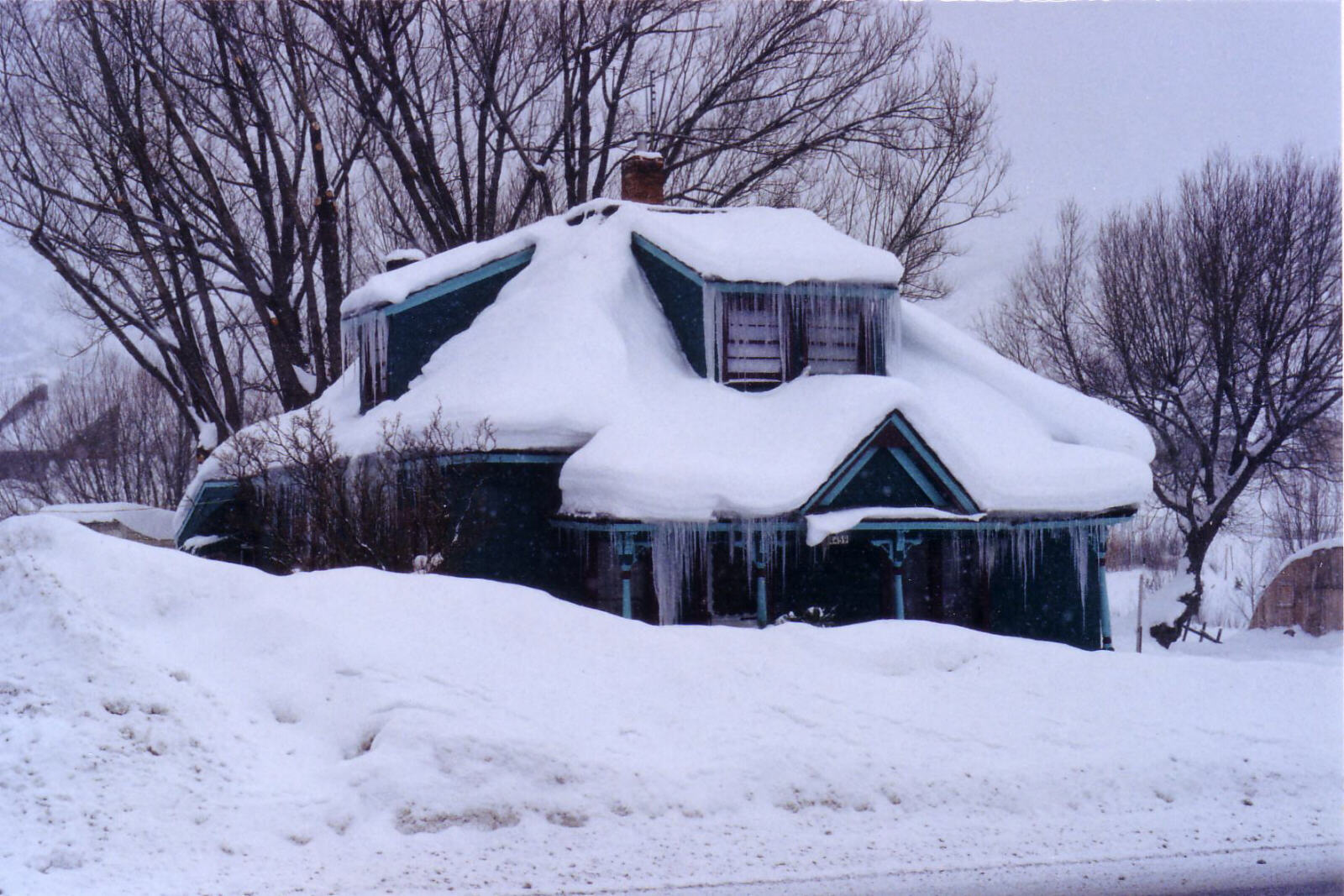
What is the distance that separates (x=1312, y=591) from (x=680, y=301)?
17637 mm

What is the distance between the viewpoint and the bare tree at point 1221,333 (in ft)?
86.3

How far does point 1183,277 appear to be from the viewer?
27.8m

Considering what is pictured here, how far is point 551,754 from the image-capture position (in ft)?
22.9

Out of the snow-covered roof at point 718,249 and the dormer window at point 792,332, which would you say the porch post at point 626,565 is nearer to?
the dormer window at point 792,332

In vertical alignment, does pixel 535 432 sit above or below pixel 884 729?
above

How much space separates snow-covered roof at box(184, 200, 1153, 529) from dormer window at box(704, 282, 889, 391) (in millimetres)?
304

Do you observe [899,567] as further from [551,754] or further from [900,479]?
[551,754]

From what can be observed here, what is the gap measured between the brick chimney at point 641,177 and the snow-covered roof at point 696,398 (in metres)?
1.65

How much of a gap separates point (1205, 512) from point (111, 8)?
86.9ft

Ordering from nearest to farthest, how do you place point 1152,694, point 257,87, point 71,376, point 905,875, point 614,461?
point 905,875 < point 1152,694 < point 614,461 < point 257,87 < point 71,376

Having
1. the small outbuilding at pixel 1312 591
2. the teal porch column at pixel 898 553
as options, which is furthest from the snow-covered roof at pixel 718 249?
the small outbuilding at pixel 1312 591

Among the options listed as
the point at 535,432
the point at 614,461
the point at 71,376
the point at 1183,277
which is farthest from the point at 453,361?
the point at 71,376

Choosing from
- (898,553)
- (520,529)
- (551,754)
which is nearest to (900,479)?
(898,553)

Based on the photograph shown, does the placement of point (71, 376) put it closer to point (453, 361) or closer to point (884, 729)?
point (453, 361)
